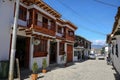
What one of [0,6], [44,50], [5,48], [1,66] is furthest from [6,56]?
[44,50]

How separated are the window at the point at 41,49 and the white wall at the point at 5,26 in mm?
5070

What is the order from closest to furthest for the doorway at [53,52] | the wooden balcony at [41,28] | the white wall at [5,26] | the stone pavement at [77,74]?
1. the white wall at [5,26]
2. the stone pavement at [77,74]
3. the wooden balcony at [41,28]
4. the doorway at [53,52]

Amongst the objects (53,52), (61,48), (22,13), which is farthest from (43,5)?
(61,48)

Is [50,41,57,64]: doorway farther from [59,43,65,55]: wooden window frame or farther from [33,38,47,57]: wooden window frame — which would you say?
[33,38,47,57]: wooden window frame

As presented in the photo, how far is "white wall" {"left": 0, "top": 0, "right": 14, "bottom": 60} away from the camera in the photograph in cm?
1395

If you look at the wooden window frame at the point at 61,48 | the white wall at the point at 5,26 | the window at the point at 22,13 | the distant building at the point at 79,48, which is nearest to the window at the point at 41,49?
the window at the point at 22,13

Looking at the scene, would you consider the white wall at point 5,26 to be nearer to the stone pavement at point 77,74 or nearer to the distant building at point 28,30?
the distant building at point 28,30

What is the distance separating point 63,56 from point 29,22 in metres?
13.1

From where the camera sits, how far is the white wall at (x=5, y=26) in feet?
45.8

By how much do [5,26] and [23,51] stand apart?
5.50 meters

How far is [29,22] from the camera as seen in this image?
17672 mm

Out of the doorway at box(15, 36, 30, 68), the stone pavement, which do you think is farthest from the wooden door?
the doorway at box(15, 36, 30, 68)

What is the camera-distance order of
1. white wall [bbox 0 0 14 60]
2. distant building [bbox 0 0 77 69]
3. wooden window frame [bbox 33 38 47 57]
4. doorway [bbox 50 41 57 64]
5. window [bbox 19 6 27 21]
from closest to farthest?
white wall [bbox 0 0 14 60]
distant building [bbox 0 0 77 69]
window [bbox 19 6 27 21]
wooden window frame [bbox 33 38 47 57]
doorway [bbox 50 41 57 64]

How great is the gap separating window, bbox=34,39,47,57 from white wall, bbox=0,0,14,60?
5.07 meters
